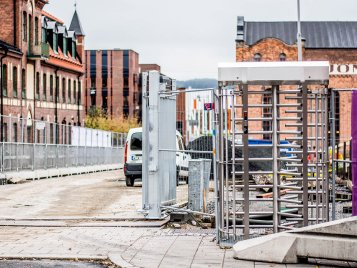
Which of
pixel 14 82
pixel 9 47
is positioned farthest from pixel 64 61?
pixel 9 47

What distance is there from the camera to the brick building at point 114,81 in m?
150

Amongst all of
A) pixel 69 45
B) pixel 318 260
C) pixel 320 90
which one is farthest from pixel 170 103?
pixel 69 45

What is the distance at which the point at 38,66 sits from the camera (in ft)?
218

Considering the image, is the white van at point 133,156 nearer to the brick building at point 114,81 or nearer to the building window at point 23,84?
the building window at point 23,84

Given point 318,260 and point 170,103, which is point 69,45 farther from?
point 318,260

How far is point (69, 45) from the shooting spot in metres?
81.6

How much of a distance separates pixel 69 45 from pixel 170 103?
208 ft

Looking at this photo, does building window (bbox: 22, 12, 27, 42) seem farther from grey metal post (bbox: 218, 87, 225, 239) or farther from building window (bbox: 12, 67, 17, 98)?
grey metal post (bbox: 218, 87, 225, 239)

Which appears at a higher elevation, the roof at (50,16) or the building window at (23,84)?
the roof at (50,16)

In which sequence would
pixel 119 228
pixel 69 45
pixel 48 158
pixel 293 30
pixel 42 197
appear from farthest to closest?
pixel 293 30
pixel 69 45
pixel 48 158
pixel 42 197
pixel 119 228

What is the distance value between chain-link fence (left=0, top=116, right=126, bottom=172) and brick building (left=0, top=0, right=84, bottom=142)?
122 cm

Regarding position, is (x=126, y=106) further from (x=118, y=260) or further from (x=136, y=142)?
(x=118, y=260)

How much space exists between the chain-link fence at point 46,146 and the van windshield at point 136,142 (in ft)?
24.1

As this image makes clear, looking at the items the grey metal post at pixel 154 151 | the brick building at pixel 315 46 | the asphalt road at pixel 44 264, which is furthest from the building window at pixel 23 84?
the asphalt road at pixel 44 264
